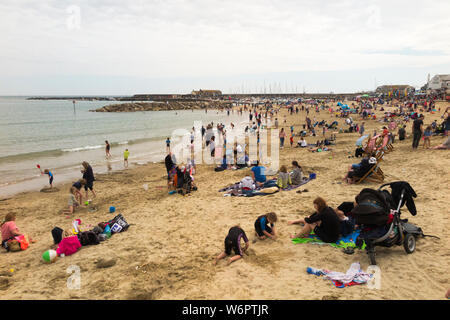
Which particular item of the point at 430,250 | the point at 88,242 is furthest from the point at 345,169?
the point at 88,242

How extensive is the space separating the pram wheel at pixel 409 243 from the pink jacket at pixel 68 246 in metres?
6.50

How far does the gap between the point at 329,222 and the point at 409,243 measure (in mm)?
1266

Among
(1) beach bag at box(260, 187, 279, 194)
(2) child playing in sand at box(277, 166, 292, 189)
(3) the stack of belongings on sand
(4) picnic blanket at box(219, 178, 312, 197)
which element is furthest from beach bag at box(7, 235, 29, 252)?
(2) child playing in sand at box(277, 166, 292, 189)

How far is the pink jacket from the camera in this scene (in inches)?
232

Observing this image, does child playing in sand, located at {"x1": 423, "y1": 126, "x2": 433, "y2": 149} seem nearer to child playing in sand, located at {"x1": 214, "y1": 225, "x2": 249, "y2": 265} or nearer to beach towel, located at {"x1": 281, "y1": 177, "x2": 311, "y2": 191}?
beach towel, located at {"x1": 281, "y1": 177, "x2": 311, "y2": 191}

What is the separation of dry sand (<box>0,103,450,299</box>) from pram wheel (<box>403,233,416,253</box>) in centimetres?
10

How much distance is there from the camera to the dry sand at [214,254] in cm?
408

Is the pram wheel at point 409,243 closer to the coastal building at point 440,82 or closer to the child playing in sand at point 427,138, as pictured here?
the child playing in sand at point 427,138

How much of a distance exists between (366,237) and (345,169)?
6.84 m

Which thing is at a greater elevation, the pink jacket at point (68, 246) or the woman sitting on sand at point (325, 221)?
the woman sitting on sand at point (325, 221)

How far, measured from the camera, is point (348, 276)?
4.08 m

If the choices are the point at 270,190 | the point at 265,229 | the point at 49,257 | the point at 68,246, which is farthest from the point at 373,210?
the point at 49,257

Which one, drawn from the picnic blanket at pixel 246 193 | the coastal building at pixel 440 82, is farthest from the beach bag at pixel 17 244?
the coastal building at pixel 440 82
